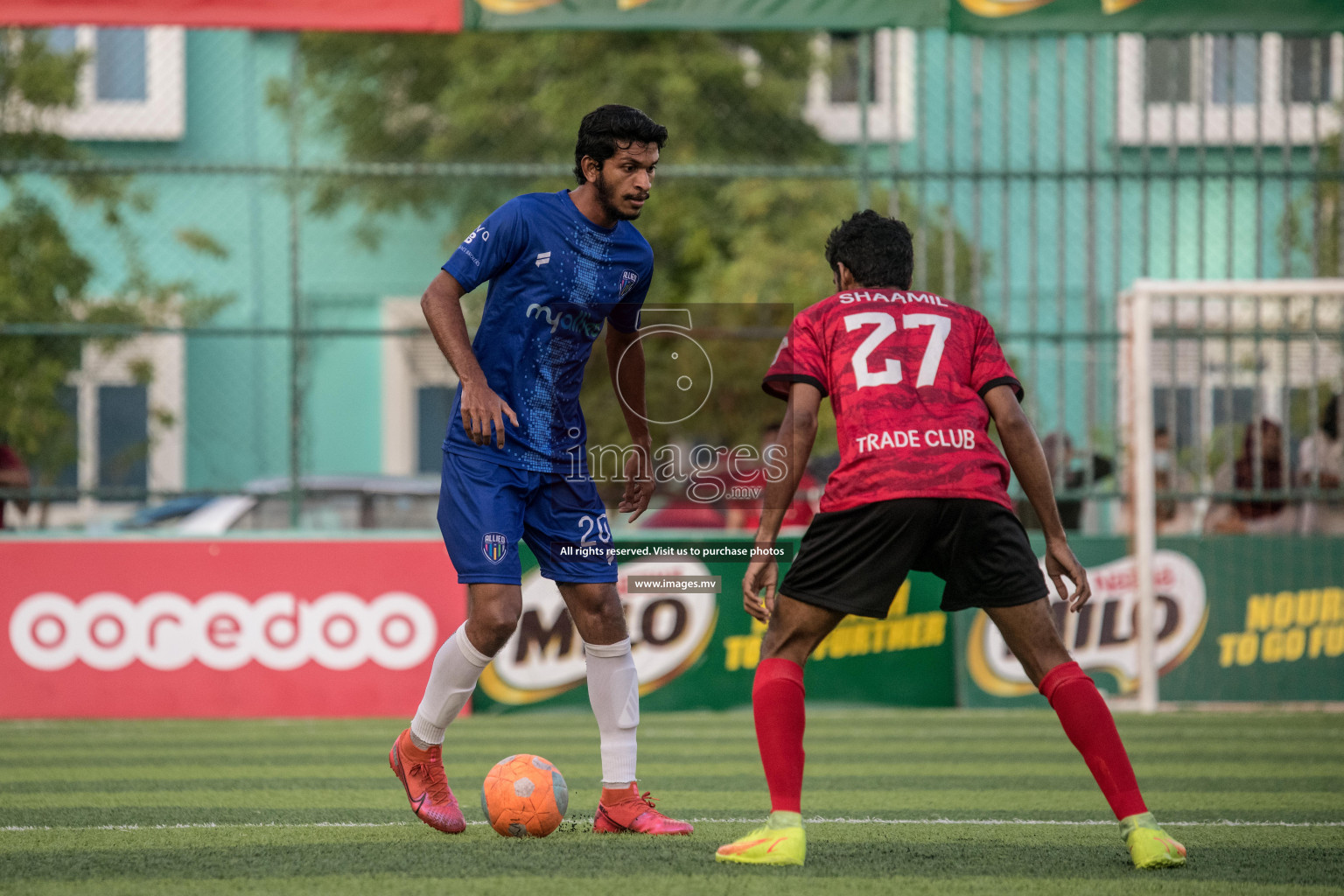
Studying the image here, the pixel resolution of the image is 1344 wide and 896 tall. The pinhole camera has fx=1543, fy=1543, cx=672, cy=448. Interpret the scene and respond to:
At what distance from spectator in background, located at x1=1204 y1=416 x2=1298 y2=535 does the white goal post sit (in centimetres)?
16

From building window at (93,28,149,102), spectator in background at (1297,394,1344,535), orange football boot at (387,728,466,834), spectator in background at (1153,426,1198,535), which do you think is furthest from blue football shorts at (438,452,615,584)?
building window at (93,28,149,102)

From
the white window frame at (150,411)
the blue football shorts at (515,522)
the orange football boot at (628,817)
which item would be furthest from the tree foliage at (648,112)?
the orange football boot at (628,817)

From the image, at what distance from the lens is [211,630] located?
388 inches

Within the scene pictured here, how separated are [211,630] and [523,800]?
18.8 feet

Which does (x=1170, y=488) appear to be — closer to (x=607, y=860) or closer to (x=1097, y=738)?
→ (x=1097, y=738)

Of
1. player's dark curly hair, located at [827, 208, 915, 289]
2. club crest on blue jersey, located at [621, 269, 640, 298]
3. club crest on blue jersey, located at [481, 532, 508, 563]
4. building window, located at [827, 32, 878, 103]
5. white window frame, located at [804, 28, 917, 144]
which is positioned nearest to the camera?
player's dark curly hair, located at [827, 208, 915, 289]

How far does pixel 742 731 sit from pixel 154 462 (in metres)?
5.94

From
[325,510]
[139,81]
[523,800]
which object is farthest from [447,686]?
[139,81]

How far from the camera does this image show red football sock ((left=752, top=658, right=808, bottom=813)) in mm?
4137

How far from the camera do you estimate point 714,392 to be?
12.3 metres

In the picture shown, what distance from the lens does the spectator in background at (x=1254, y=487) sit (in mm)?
10401

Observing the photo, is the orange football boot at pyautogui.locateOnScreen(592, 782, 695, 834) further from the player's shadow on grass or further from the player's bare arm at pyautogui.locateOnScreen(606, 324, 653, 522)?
the player's bare arm at pyautogui.locateOnScreen(606, 324, 653, 522)

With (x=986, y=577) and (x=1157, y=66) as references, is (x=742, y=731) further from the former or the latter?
Result: (x=1157, y=66)

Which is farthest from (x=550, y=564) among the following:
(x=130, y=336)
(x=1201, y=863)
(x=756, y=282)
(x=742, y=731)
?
(x=756, y=282)
